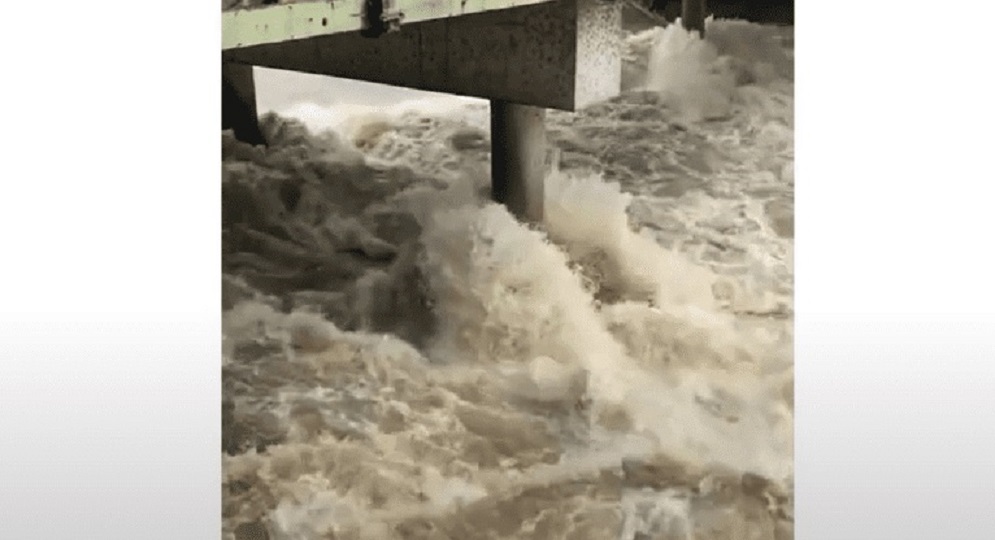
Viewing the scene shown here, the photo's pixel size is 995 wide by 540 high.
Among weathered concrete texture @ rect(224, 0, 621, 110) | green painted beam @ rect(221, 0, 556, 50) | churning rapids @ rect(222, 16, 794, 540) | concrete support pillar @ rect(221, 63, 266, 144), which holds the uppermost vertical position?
green painted beam @ rect(221, 0, 556, 50)

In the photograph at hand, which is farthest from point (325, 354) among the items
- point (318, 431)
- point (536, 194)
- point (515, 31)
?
point (515, 31)

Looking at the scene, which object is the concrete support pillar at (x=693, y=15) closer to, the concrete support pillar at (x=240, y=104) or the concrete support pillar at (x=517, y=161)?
the concrete support pillar at (x=517, y=161)

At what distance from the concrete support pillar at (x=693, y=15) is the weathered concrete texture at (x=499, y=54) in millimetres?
125

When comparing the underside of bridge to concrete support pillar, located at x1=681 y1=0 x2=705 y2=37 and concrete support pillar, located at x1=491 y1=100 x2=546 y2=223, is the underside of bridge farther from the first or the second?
concrete support pillar, located at x1=681 y1=0 x2=705 y2=37

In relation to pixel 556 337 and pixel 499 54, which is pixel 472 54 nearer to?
pixel 499 54

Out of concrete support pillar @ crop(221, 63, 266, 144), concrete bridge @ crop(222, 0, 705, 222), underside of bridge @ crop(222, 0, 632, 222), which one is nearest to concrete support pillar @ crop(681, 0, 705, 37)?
concrete bridge @ crop(222, 0, 705, 222)

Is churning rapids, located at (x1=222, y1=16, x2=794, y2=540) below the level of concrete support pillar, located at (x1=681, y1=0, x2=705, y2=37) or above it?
below

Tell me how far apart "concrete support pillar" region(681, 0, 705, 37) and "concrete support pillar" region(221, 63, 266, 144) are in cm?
81

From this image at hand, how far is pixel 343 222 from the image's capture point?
2.56 meters

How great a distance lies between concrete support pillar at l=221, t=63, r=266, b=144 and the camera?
251 cm

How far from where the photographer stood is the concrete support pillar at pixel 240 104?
8.24 ft

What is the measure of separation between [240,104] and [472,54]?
44 cm

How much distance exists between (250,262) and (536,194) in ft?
1.79

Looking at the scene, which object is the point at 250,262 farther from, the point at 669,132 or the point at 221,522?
the point at 669,132
